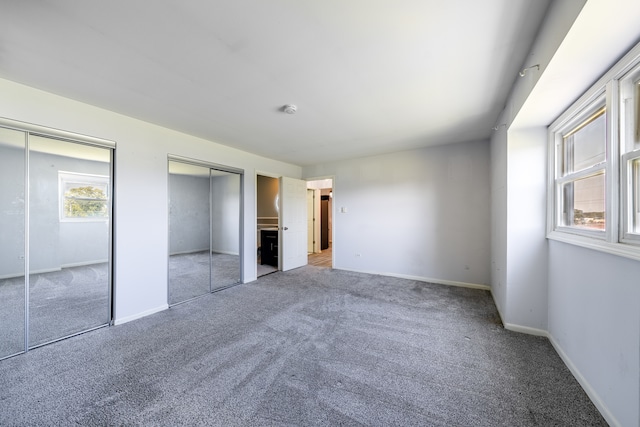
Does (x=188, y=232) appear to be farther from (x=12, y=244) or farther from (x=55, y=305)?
(x=12, y=244)

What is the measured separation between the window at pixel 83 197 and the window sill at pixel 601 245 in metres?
4.49

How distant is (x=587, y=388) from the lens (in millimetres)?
1656

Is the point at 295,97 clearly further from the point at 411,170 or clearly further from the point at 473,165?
the point at 473,165

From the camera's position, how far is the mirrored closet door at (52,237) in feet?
7.27

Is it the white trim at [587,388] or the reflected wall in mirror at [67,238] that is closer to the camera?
the white trim at [587,388]

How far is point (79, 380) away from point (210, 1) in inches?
113

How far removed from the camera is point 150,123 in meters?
3.06

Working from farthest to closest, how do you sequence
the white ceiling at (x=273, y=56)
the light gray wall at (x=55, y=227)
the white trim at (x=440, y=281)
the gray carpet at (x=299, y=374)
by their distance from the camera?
1. the white trim at (x=440, y=281)
2. the light gray wall at (x=55, y=227)
3. the gray carpet at (x=299, y=374)
4. the white ceiling at (x=273, y=56)

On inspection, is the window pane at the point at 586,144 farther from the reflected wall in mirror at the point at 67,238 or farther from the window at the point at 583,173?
the reflected wall in mirror at the point at 67,238

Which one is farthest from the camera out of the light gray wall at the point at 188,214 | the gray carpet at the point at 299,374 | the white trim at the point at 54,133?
the light gray wall at the point at 188,214

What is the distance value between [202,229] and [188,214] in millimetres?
330

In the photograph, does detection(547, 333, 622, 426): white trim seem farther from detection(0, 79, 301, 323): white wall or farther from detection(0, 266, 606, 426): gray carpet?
detection(0, 79, 301, 323): white wall

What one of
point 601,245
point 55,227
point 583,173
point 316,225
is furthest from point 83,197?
point 316,225

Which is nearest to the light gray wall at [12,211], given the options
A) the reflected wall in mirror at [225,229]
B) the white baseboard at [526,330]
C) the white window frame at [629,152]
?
the reflected wall in mirror at [225,229]
